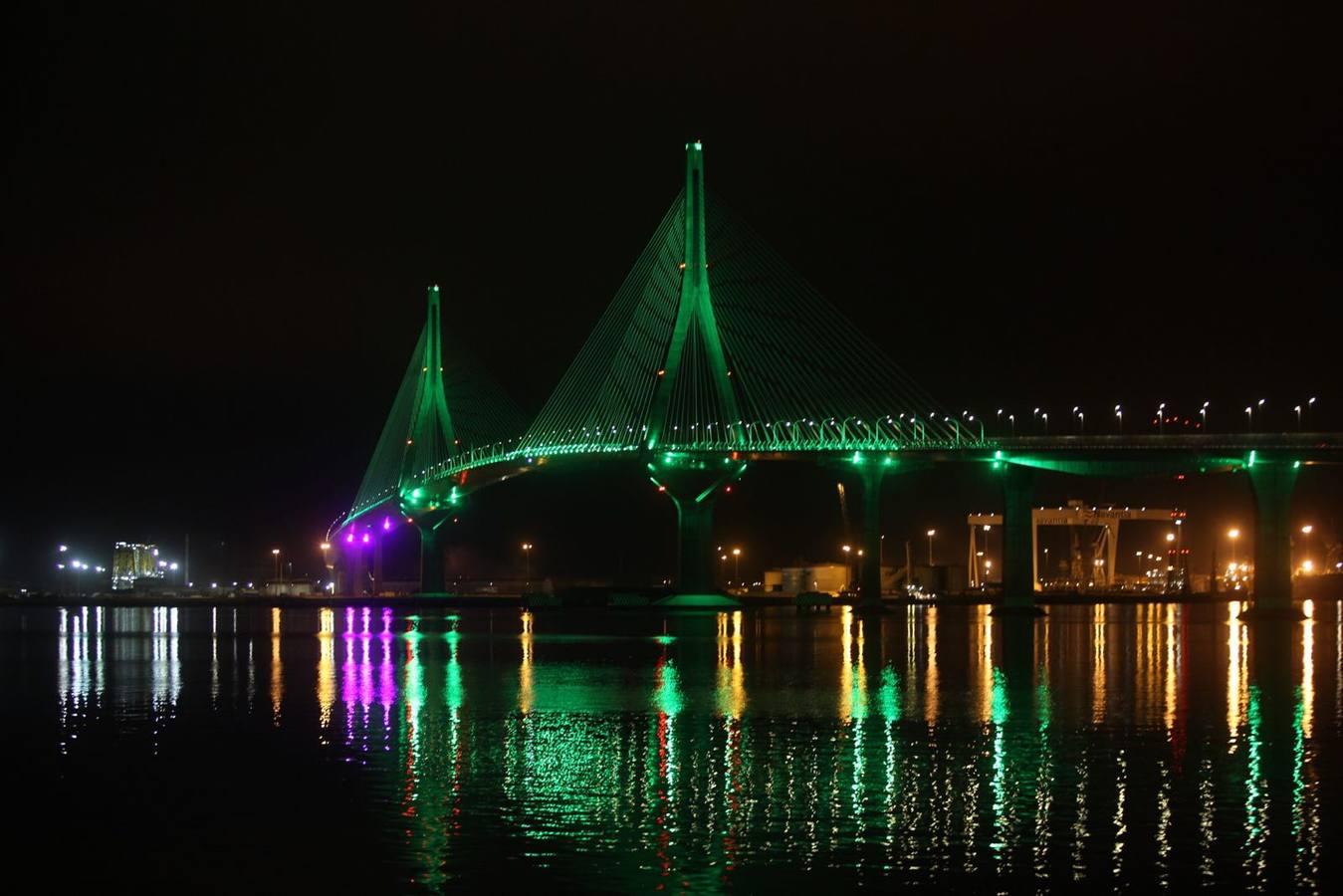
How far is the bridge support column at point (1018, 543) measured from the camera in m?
89.5

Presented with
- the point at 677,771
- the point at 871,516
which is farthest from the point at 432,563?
the point at 677,771

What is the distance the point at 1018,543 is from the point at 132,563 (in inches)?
4138

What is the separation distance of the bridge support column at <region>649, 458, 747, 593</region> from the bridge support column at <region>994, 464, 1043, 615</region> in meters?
14.1

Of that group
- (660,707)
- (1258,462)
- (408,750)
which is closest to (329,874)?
(408,750)

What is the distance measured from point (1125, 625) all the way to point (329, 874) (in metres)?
58.8

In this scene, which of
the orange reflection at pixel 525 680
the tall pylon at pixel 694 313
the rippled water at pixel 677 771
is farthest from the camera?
the tall pylon at pixel 694 313

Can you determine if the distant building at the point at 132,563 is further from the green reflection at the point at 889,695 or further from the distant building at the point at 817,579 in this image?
the green reflection at the point at 889,695

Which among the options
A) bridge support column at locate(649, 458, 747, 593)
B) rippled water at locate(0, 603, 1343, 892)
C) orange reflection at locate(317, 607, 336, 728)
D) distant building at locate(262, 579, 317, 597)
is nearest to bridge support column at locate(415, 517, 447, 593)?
distant building at locate(262, 579, 317, 597)

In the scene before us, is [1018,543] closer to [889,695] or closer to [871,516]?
[871,516]

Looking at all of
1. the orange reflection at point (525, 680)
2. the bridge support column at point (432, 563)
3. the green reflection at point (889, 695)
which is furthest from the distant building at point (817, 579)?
the green reflection at point (889, 695)

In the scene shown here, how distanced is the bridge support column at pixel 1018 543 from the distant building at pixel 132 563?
295 ft

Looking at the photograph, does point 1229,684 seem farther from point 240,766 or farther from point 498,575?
point 498,575

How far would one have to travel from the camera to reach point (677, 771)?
22.8 metres

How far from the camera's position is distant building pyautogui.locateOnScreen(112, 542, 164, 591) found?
160 meters
